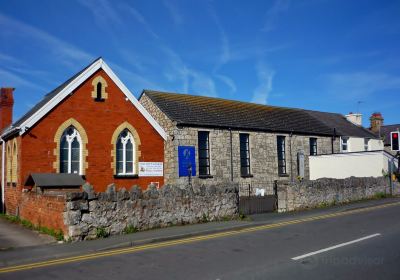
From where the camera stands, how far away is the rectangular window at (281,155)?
28281 millimetres

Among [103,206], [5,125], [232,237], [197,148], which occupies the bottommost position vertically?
[232,237]

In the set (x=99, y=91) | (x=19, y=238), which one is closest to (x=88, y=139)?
(x=99, y=91)

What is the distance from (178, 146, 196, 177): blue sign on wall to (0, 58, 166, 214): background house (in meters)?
1.44

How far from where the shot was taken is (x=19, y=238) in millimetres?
12211

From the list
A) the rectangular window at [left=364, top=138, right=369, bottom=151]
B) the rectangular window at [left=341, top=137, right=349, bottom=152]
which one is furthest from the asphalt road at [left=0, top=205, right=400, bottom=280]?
the rectangular window at [left=364, top=138, right=369, bottom=151]

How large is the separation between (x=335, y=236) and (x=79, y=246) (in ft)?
23.6

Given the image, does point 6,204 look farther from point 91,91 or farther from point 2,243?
point 2,243

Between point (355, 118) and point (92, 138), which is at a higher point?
point (355, 118)

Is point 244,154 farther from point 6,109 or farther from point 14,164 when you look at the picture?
point 6,109

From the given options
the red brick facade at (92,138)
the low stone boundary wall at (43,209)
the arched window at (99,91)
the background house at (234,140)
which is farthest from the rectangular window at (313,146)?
the low stone boundary wall at (43,209)

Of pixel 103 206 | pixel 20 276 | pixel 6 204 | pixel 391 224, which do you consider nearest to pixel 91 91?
pixel 6 204

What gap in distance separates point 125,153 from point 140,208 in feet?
25.1

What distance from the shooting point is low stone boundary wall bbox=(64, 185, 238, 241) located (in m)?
11.7

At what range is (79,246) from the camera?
35.1ft
